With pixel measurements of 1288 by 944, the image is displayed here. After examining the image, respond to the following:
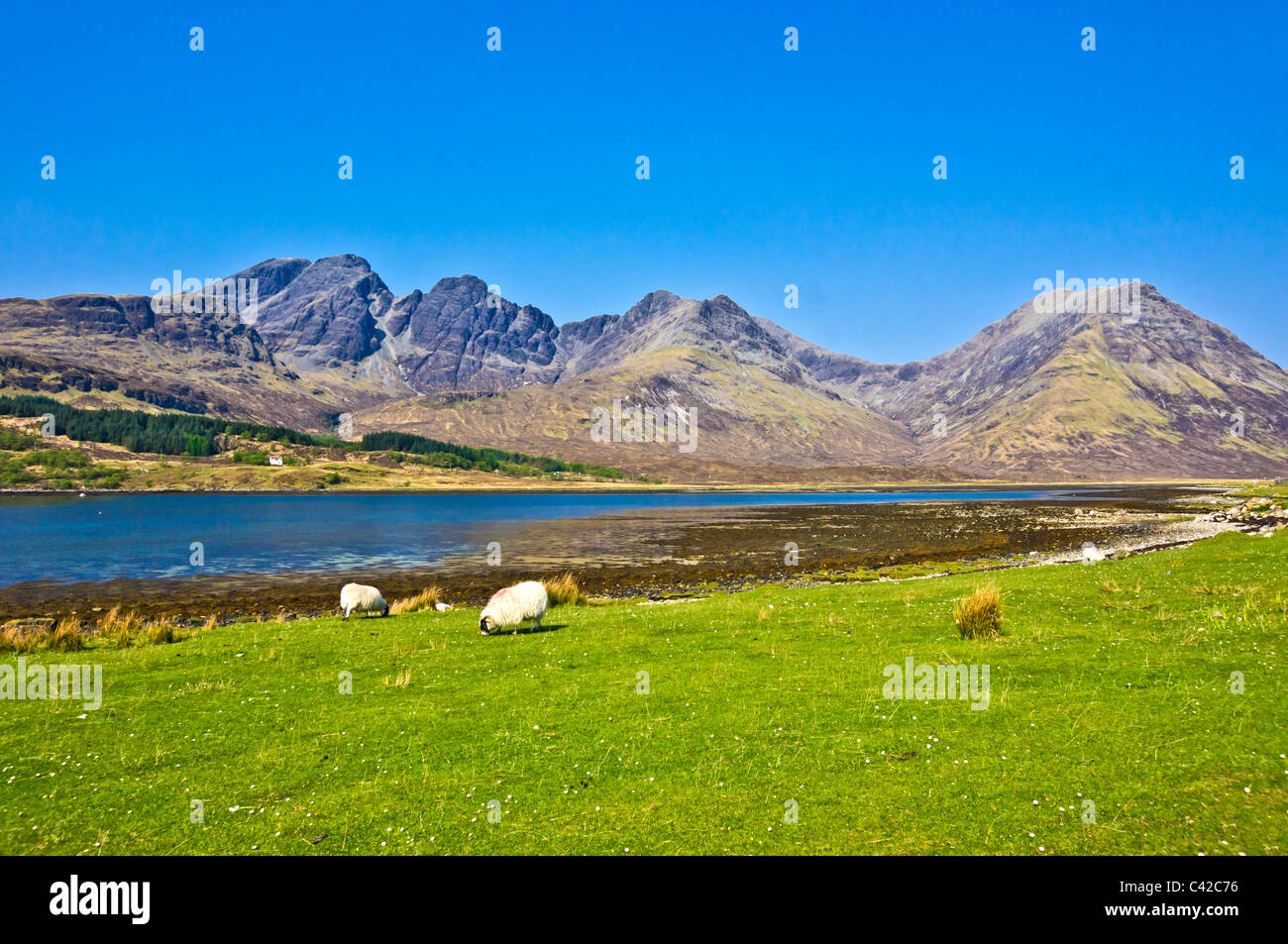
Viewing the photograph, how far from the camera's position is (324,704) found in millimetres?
14617

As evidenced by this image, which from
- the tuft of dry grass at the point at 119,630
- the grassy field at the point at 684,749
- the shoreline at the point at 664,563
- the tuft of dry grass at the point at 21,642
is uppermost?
the grassy field at the point at 684,749

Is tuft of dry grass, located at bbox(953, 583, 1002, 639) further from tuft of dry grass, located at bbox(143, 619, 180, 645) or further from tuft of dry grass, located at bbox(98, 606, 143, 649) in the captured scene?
tuft of dry grass, located at bbox(98, 606, 143, 649)

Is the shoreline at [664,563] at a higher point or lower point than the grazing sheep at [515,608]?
lower

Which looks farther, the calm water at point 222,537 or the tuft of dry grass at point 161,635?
the calm water at point 222,537

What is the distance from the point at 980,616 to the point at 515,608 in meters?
15.2

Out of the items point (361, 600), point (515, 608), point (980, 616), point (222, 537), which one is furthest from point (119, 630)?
point (222, 537)

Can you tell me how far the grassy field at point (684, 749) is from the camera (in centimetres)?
866

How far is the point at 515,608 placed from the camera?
76.7 ft

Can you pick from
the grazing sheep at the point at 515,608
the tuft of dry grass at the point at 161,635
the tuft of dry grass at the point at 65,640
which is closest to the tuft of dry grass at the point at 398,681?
the grazing sheep at the point at 515,608

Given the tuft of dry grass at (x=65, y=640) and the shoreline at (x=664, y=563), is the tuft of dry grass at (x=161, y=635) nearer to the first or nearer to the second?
the tuft of dry grass at (x=65, y=640)

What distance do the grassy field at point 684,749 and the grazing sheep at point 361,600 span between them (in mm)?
8750

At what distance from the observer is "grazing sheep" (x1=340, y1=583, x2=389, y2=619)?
2902 cm

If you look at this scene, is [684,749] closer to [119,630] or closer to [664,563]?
[119,630]
